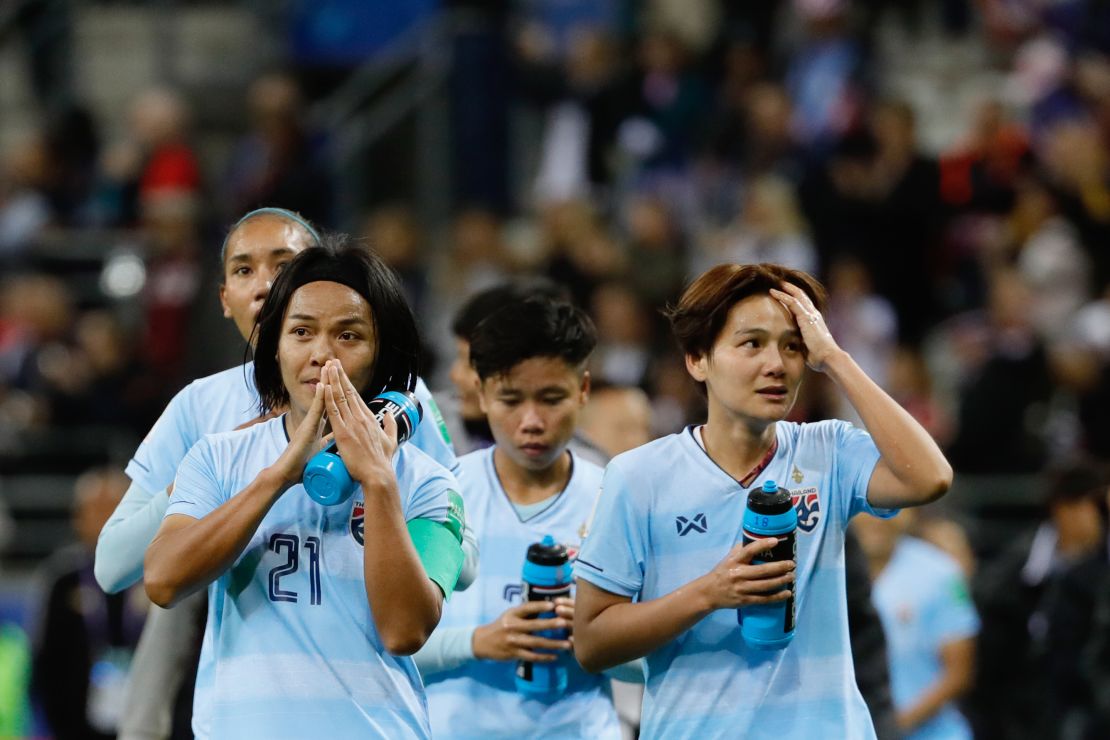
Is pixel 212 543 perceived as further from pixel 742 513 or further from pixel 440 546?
pixel 742 513

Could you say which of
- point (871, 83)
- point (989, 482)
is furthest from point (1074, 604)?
point (871, 83)

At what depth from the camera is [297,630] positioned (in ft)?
12.1

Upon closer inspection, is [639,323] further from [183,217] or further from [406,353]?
[406,353]

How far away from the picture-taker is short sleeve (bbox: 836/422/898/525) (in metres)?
4.07

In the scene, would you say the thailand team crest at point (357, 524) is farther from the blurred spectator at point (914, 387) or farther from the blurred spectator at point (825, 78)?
the blurred spectator at point (825, 78)

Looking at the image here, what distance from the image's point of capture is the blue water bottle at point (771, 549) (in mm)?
3746

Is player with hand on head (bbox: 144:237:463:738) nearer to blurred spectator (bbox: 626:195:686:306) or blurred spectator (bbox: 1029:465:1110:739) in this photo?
blurred spectator (bbox: 1029:465:1110:739)

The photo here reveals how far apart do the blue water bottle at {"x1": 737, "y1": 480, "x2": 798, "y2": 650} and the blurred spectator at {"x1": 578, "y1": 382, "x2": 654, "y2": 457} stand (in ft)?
9.20

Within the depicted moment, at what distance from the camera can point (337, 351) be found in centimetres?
380

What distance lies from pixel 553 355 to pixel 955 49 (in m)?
10.8

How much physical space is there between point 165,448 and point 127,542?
347mm

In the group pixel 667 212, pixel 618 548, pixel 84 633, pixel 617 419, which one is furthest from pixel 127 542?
pixel 667 212

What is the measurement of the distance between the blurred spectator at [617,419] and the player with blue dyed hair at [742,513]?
99.0 inches

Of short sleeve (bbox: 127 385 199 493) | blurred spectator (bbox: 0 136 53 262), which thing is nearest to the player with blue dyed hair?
short sleeve (bbox: 127 385 199 493)
